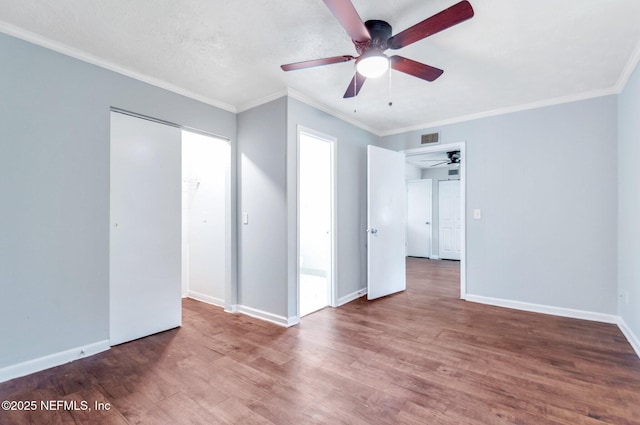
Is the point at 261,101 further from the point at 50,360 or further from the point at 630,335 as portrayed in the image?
the point at 630,335

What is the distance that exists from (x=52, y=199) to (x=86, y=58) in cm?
119

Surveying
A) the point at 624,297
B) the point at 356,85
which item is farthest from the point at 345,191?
the point at 624,297

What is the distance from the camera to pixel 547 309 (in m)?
3.41

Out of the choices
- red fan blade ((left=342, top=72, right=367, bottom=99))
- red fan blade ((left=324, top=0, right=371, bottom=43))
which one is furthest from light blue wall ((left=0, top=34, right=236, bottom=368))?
red fan blade ((left=324, top=0, right=371, bottom=43))

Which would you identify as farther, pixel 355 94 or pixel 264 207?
pixel 264 207

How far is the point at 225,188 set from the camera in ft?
11.7

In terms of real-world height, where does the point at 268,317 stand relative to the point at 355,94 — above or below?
below

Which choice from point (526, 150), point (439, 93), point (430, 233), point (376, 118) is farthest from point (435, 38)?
point (430, 233)

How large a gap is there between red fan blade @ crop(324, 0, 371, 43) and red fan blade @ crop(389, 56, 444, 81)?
0.32 metres

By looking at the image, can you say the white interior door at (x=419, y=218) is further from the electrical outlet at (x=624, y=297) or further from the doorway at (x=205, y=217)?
the doorway at (x=205, y=217)

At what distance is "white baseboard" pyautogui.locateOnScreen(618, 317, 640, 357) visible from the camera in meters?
2.41

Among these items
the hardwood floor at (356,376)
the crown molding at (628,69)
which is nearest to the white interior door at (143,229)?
the hardwood floor at (356,376)

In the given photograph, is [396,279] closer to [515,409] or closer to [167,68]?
[515,409]

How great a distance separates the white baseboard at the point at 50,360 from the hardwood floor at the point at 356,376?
7 cm
